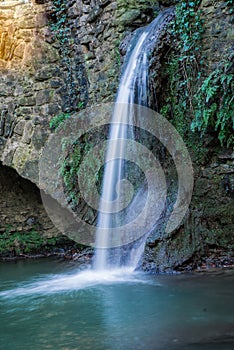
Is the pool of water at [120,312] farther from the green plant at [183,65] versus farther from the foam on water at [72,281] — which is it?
the green plant at [183,65]

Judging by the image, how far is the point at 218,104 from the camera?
5699mm

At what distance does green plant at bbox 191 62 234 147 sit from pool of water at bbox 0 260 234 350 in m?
1.79

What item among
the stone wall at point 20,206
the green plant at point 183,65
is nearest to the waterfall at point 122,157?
the green plant at point 183,65

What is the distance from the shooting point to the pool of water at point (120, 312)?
11.0 feet

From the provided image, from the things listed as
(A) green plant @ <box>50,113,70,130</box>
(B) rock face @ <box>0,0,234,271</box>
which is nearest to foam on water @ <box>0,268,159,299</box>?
(B) rock face @ <box>0,0,234,271</box>

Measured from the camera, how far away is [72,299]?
469 centimetres

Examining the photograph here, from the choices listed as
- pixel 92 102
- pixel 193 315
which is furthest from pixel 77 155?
pixel 193 315

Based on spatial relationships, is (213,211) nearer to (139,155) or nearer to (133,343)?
(139,155)

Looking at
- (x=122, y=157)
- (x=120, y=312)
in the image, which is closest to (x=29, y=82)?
(x=122, y=157)

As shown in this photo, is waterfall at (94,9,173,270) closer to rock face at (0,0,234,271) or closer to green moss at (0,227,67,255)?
rock face at (0,0,234,271)

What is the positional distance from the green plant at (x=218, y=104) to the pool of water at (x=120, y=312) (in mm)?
1786

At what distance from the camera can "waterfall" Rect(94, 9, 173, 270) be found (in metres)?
6.20

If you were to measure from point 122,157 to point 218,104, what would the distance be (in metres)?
1.68

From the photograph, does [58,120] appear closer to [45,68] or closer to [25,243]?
[45,68]
